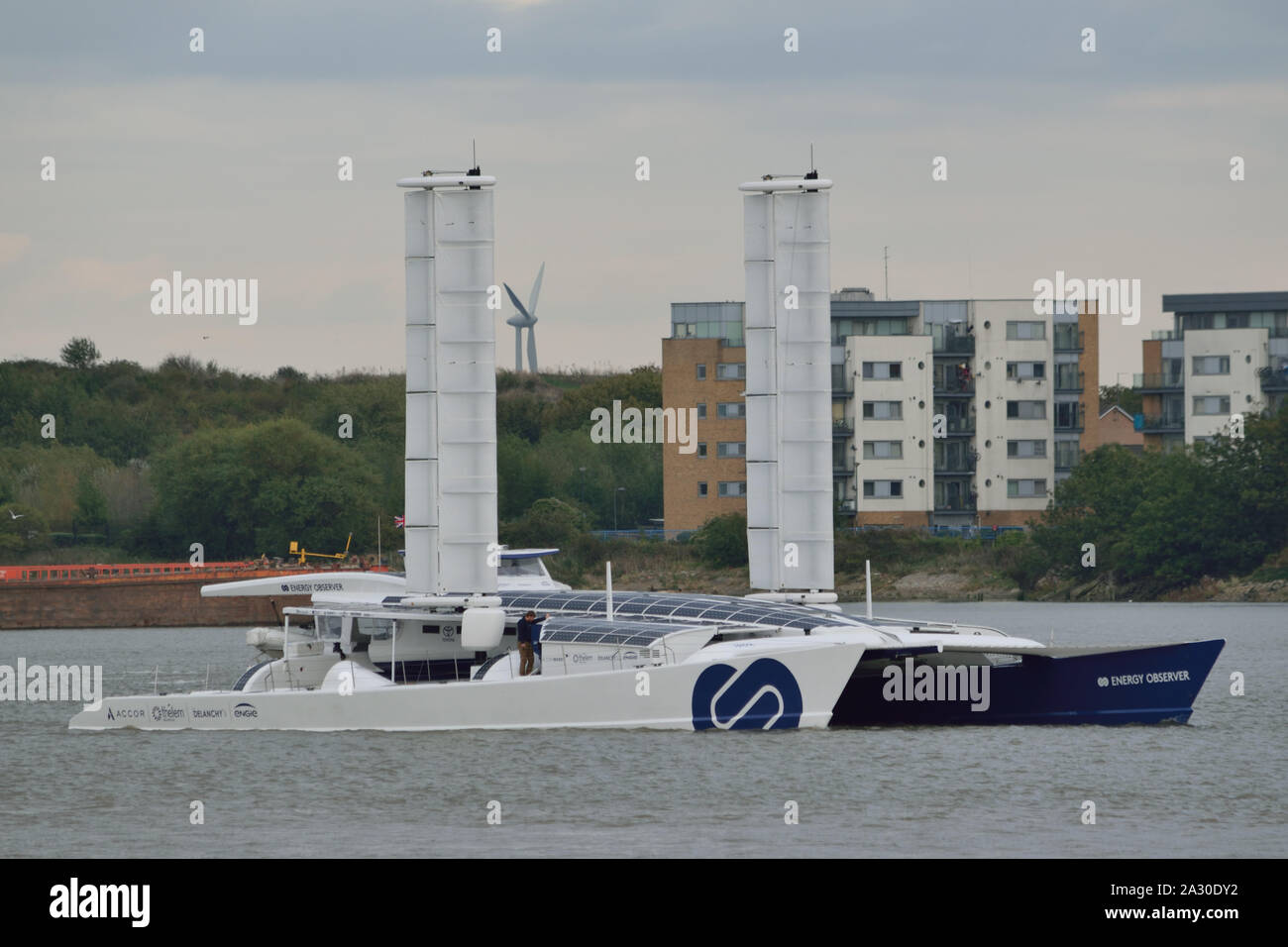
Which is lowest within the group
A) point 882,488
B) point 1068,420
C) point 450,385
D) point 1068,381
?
point 882,488

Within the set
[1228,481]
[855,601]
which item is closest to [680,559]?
[855,601]

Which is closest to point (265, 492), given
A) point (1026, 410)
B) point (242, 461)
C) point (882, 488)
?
point (242, 461)

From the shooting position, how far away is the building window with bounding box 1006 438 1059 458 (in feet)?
396

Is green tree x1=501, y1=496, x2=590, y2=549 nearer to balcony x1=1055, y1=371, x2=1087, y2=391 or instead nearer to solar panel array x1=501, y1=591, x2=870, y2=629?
balcony x1=1055, y1=371, x2=1087, y2=391

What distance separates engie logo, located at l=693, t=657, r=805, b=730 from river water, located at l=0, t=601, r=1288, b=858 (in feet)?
1.19

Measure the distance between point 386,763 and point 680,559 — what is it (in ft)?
240

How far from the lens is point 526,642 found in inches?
1617

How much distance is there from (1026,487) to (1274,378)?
60.6ft

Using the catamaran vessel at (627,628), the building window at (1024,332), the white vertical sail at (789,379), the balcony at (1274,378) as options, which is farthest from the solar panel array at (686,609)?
the balcony at (1274,378)

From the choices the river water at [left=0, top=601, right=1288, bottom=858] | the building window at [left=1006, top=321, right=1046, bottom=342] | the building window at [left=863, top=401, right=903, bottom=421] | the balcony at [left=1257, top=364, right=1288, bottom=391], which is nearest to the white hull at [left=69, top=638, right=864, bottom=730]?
the river water at [left=0, top=601, right=1288, bottom=858]

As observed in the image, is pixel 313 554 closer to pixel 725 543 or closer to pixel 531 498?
pixel 531 498

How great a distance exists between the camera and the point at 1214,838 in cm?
2841

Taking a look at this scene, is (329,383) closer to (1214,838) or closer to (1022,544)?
(1022,544)

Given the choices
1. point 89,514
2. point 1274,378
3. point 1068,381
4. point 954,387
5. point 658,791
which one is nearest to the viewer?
point 658,791
